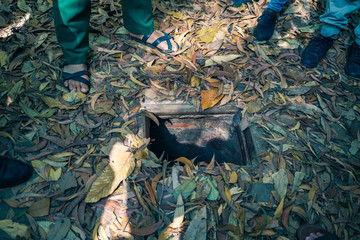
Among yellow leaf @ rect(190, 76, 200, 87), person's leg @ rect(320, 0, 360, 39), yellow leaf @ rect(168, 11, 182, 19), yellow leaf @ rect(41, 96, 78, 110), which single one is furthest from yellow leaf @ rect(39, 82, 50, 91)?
person's leg @ rect(320, 0, 360, 39)

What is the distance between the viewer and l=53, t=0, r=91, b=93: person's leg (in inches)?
61.1

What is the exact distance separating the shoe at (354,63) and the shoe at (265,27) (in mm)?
873

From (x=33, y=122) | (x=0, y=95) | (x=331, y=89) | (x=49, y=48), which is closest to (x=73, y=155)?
(x=33, y=122)

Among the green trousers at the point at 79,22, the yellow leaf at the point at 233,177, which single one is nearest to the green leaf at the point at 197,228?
the yellow leaf at the point at 233,177

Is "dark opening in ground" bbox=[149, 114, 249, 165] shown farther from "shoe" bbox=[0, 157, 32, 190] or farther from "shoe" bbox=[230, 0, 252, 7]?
"shoe" bbox=[230, 0, 252, 7]

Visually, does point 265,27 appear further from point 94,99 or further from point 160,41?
point 94,99

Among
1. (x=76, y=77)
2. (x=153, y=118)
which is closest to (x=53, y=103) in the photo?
(x=76, y=77)

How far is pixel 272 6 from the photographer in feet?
8.70

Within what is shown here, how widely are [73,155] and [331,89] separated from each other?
2431 mm

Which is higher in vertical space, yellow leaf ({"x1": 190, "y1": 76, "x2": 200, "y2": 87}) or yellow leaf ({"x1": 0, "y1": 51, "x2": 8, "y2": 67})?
yellow leaf ({"x1": 0, "y1": 51, "x2": 8, "y2": 67})

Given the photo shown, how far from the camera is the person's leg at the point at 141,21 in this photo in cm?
200

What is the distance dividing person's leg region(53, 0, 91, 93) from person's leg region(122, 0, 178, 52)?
18.0 inches

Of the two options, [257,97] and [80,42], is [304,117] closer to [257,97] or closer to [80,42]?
[257,97]

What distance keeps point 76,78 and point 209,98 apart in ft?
3.86
